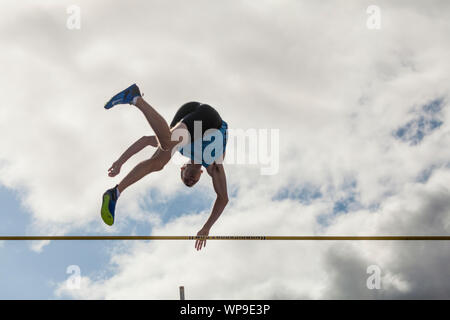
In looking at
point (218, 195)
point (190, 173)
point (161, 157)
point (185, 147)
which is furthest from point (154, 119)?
point (218, 195)

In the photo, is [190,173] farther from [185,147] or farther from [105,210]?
[105,210]

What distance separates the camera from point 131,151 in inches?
266

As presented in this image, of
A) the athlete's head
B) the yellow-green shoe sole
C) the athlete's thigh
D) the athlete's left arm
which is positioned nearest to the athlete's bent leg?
the athlete's thigh

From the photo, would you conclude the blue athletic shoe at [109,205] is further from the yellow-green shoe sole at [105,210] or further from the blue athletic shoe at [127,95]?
the blue athletic shoe at [127,95]

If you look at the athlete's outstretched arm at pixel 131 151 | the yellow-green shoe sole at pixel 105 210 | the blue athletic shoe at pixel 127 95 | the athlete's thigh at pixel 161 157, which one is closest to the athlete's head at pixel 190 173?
the athlete's thigh at pixel 161 157

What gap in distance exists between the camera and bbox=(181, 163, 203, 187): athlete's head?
6.57 meters

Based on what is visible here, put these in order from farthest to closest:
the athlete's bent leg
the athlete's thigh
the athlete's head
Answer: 1. the athlete's head
2. the athlete's thigh
3. the athlete's bent leg

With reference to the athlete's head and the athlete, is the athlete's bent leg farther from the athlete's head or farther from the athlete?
the athlete's head

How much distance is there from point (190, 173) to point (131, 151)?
33.1 inches

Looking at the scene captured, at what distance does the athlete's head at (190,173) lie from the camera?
6.57m

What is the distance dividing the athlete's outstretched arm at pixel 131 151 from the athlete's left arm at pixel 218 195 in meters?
0.85
